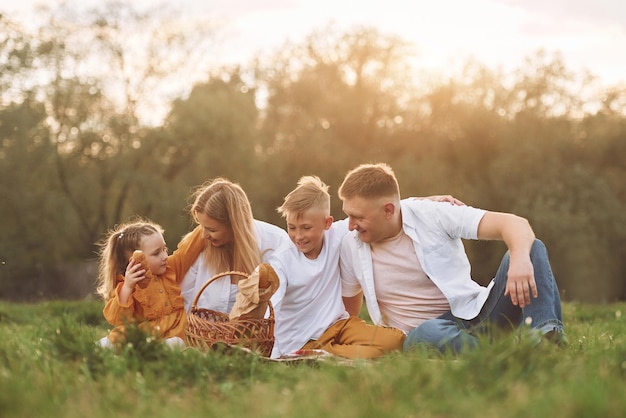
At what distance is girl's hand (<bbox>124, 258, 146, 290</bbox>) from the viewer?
17.5 ft

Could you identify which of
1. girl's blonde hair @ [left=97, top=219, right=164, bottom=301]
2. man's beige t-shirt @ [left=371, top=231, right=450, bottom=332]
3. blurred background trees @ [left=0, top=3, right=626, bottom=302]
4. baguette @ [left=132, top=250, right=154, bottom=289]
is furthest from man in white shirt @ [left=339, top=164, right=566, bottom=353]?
blurred background trees @ [left=0, top=3, right=626, bottom=302]

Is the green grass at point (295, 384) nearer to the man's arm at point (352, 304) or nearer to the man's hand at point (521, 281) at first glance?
the man's hand at point (521, 281)

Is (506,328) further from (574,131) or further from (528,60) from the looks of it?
(528,60)

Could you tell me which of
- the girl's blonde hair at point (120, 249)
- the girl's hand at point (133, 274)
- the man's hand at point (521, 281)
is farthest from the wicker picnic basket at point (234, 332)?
the man's hand at point (521, 281)

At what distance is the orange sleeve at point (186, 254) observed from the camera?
5.86 meters

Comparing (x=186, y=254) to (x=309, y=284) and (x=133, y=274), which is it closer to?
(x=133, y=274)

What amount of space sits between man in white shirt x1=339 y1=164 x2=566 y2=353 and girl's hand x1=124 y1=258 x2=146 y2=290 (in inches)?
55.1

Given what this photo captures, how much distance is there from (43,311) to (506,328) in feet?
20.2

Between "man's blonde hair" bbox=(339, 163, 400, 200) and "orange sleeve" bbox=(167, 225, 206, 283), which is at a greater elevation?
"man's blonde hair" bbox=(339, 163, 400, 200)

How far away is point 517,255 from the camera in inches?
183

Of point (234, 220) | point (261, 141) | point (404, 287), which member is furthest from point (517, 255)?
point (261, 141)

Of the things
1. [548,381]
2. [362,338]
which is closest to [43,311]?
[362,338]

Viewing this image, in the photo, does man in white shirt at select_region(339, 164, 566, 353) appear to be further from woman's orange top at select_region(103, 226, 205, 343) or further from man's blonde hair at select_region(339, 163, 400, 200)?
woman's orange top at select_region(103, 226, 205, 343)

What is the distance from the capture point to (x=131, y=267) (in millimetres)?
5398
